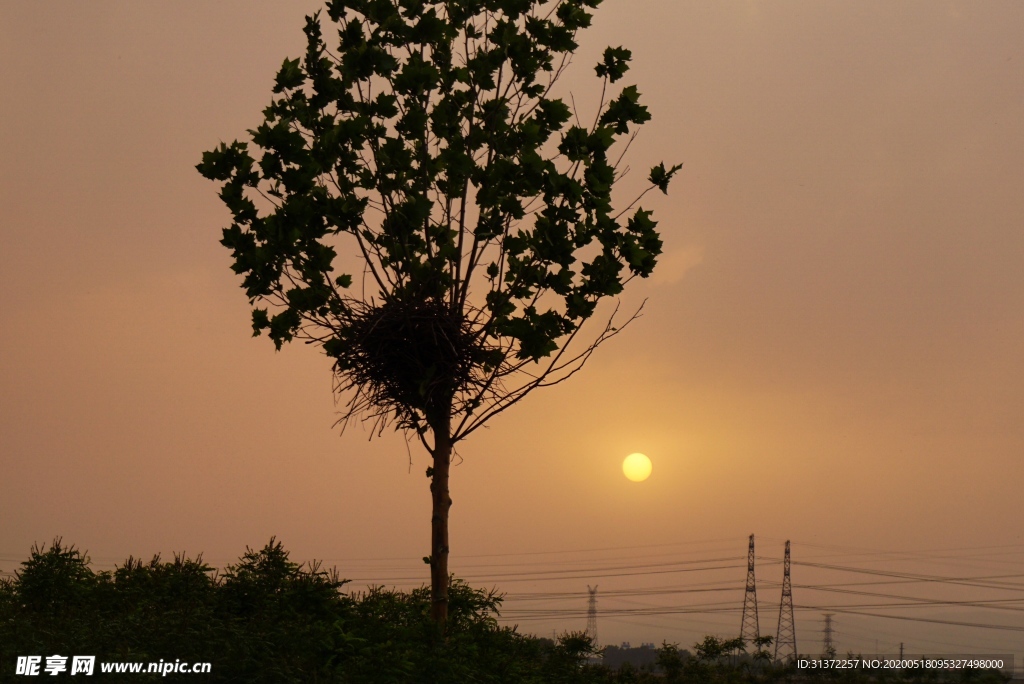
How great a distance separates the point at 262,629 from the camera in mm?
11141

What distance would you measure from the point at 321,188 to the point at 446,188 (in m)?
1.71

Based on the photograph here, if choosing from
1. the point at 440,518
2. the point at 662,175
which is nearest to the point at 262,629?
the point at 440,518

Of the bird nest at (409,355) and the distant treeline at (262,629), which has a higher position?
the bird nest at (409,355)

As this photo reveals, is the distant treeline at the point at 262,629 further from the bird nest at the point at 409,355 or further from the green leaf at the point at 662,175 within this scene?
the green leaf at the point at 662,175

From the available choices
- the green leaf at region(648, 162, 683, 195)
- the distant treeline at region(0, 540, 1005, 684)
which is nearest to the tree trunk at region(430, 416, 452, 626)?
the distant treeline at region(0, 540, 1005, 684)

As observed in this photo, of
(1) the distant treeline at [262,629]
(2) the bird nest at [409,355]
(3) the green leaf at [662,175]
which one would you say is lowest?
(1) the distant treeline at [262,629]

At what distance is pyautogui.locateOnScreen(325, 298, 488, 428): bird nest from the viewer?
12.1 meters

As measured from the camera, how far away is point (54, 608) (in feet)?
42.9

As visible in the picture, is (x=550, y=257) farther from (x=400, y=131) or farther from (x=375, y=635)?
(x=375, y=635)

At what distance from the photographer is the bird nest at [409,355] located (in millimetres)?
12148

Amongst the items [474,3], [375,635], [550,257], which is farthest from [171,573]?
[474,3]

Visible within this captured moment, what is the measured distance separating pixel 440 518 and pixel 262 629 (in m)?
2.59

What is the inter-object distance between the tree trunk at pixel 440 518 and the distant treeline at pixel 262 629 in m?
0.29

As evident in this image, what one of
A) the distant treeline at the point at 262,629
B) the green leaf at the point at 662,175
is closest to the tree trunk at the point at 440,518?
the distant treeline at the point at 262,629
